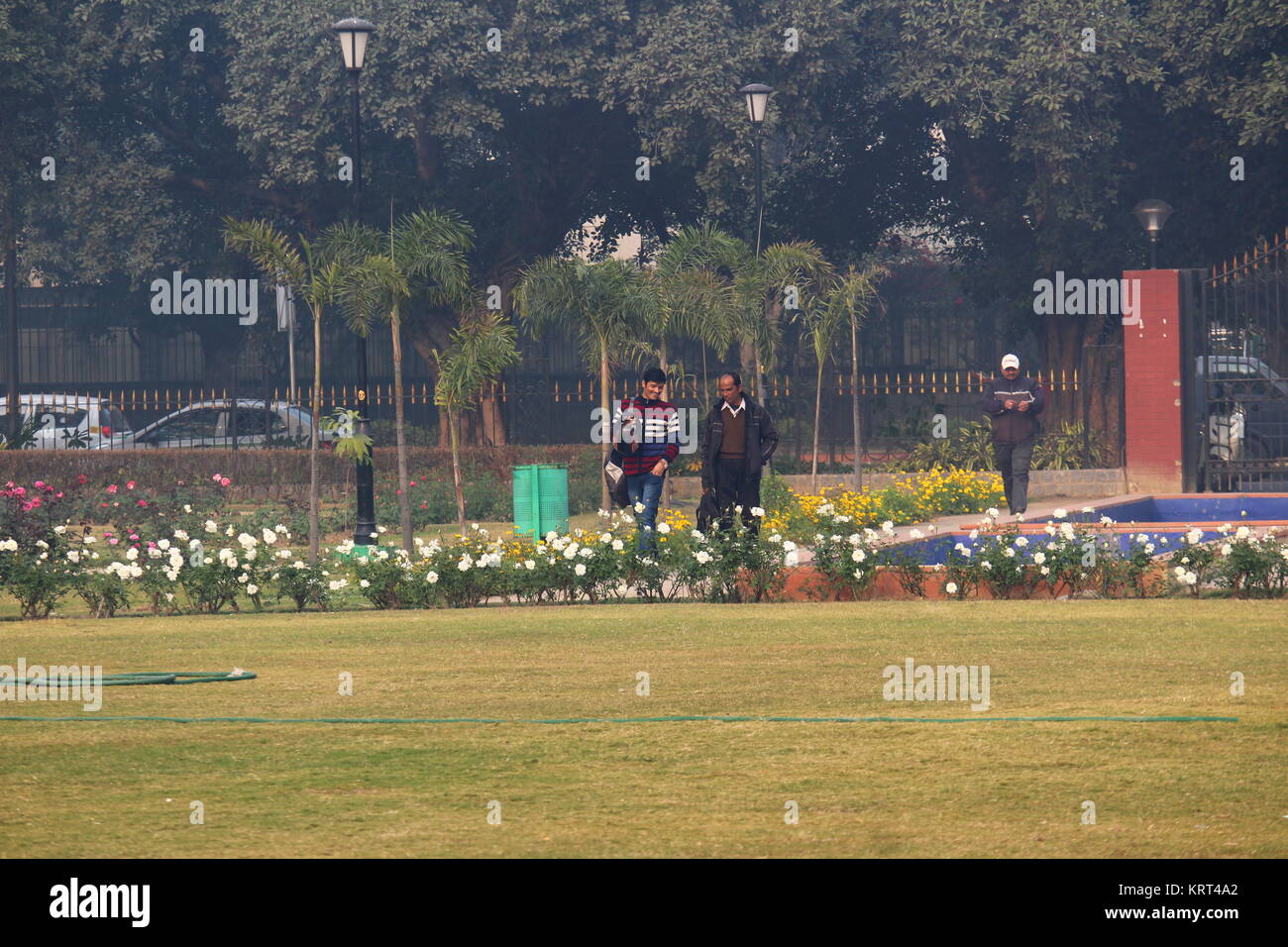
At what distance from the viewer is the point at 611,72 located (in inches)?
1179

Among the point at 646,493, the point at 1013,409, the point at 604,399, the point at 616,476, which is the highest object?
the point at 604,399

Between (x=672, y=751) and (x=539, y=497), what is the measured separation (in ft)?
37.8

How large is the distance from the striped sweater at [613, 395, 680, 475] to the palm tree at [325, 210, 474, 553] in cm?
456

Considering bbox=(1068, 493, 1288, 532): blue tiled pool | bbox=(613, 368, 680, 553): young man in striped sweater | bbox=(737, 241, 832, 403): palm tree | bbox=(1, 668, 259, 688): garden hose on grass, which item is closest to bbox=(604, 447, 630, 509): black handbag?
bbox=(613, 368, 680, 553): young man in striped sweater

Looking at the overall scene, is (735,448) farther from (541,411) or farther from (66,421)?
(66,421)

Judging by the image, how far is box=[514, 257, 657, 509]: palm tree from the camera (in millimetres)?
22188

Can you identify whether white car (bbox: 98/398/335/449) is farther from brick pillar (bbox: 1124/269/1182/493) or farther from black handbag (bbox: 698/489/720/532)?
black handbag (bbox: 698/489/720/532)

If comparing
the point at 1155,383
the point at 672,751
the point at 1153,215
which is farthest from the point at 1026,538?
the point at 1153,215

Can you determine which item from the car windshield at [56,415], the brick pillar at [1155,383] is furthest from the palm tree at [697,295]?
the car windshield at [56,415]

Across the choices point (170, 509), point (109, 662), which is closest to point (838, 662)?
point (109, 662)

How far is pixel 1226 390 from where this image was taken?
920 inches
